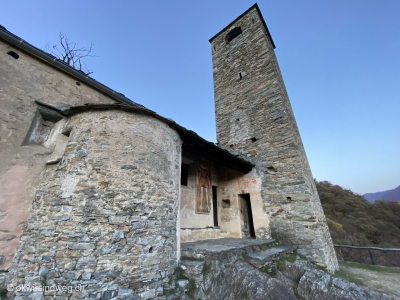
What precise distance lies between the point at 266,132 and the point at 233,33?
21.7 feet

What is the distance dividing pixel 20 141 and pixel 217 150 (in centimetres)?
406

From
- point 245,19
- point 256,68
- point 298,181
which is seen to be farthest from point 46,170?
point 245,19

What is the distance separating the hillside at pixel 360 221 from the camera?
13.1 m

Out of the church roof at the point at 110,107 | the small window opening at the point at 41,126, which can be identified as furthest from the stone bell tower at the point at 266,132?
the small window opening at the point at 41,126

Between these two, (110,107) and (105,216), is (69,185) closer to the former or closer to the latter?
(105,216)

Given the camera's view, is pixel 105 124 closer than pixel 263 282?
No

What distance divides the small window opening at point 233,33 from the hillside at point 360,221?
13910mm

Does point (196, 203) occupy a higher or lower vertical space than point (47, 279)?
higher

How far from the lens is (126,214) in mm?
2920

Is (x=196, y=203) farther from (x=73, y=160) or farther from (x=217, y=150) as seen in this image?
(x=73, y=160)

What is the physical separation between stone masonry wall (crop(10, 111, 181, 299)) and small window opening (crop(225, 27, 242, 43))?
8.54 m

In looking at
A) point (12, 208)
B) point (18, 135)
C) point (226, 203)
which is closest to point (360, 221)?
point (226, 203)

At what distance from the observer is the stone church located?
262 centimetres

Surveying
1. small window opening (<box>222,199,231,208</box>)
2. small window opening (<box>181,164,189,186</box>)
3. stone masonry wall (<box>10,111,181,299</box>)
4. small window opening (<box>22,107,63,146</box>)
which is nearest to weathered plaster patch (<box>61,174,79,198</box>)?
stone masonry wall (<box>10,111,181,299</box>)
